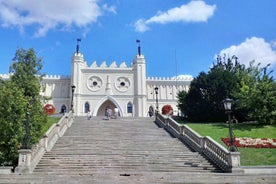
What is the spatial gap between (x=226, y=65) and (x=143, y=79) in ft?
54.4

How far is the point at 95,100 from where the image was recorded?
56.2m

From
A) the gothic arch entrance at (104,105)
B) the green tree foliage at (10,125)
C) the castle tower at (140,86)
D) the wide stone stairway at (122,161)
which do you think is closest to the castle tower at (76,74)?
the gothic arch entrance at (104,105)

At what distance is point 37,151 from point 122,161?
4580 millimetres

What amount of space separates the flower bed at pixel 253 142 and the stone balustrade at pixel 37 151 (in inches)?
466

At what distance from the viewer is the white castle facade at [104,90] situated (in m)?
55.8

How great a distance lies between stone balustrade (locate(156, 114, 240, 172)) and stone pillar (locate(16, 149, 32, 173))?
9526 millimetres

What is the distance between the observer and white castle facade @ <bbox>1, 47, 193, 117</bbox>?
55.8m

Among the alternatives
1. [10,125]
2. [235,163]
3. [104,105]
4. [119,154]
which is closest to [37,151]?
[10,125]

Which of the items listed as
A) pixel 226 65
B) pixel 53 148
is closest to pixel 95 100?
pixel 226 65

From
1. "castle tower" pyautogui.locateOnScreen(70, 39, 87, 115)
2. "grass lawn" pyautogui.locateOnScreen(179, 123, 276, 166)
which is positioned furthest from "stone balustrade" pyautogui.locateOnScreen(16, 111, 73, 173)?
"castle tower" pyautogui.locateOnScreen(70, 39, 87, 115)

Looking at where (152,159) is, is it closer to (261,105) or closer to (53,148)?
(53,148)

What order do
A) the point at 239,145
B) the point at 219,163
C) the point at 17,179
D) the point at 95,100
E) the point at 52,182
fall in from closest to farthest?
the point at 52,182
the point at 17,179
the point at 219,163
the point at 239,145
the point at 95,100

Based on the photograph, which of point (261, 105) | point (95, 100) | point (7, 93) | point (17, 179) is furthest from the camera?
point (95, 100)

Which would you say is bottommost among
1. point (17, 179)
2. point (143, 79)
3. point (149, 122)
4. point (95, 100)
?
point (17, 179)
